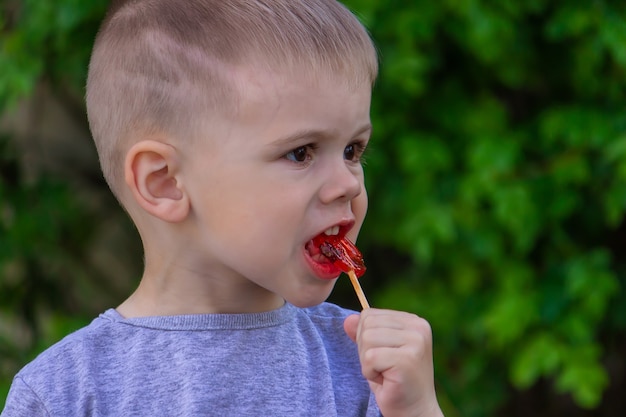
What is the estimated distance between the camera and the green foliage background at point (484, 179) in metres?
2.74

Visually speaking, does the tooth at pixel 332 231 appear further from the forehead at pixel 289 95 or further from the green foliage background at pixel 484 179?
the green foliage background at pixel 484 179

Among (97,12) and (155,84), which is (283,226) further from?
(97,12)

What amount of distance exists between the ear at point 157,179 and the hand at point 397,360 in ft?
1.08

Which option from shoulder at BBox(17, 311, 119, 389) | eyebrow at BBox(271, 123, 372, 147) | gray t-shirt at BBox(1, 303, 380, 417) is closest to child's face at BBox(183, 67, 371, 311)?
eyebrow at BBox(271, 123, 372, 147)

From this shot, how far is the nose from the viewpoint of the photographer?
1.42 m

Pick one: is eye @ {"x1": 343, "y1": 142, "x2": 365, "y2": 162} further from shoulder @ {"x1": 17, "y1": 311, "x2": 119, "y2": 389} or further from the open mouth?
shoulder @ {"x1": 17, "y1": 311, "x2": 119, "y2": 389}

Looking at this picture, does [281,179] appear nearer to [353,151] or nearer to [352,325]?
[353,151]

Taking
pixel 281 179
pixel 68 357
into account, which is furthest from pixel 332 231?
pixel 68 357

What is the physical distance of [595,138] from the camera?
2.72 metres

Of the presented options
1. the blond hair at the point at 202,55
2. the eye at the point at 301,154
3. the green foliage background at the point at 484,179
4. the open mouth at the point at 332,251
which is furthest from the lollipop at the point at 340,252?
the green foliage background at the point at 484,179

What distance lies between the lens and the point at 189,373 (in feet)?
4.74

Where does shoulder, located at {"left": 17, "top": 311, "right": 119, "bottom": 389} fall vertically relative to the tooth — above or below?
below

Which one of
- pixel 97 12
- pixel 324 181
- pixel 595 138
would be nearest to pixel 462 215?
pixel 595 138

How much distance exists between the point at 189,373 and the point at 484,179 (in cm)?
151
